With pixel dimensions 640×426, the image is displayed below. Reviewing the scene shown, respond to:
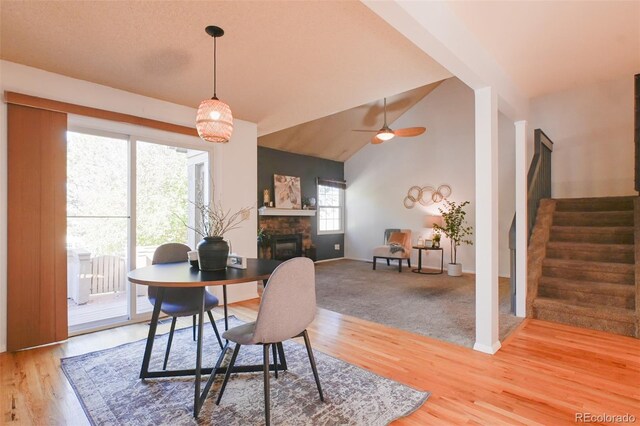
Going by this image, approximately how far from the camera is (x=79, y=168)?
10.5 ft

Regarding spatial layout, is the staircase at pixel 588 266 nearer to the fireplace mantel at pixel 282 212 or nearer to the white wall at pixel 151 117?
the white wall at pixel 151 117

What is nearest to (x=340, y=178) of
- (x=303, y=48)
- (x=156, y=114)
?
(x=156, y=114)

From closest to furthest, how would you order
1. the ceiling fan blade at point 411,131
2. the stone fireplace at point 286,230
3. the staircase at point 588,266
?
the staircase at point 588,266 < the ceiling fan blade at point 411,131 < the stone fireplace at point 286,230

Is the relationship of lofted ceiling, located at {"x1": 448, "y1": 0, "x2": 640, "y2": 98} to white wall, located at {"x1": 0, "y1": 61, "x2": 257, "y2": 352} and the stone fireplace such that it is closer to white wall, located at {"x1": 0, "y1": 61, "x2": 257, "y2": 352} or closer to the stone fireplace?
white wall, located at {"x1": 0, "y1": 61, "x2": 257, "y2": 352}

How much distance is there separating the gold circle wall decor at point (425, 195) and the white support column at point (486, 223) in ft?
13.3

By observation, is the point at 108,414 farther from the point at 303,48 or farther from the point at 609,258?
the point at 609,258

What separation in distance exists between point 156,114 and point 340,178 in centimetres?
541

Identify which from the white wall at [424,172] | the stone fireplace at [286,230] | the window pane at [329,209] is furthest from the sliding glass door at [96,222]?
the white wall at [424,172]

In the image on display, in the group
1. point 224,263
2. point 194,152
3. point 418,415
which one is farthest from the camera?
point 194,152

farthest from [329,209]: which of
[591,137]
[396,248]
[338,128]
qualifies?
[591,137]

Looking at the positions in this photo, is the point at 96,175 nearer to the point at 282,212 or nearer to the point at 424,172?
the point at 282,212

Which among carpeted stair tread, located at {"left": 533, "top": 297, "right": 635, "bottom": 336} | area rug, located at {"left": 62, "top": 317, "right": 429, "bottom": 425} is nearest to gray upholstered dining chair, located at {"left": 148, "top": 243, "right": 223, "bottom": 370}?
area rug, located at {"left": 62, "top": 317, "right": 429, "bottom": 425}

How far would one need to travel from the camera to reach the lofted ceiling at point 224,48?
2045mm

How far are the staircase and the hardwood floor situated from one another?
0.18 metres
